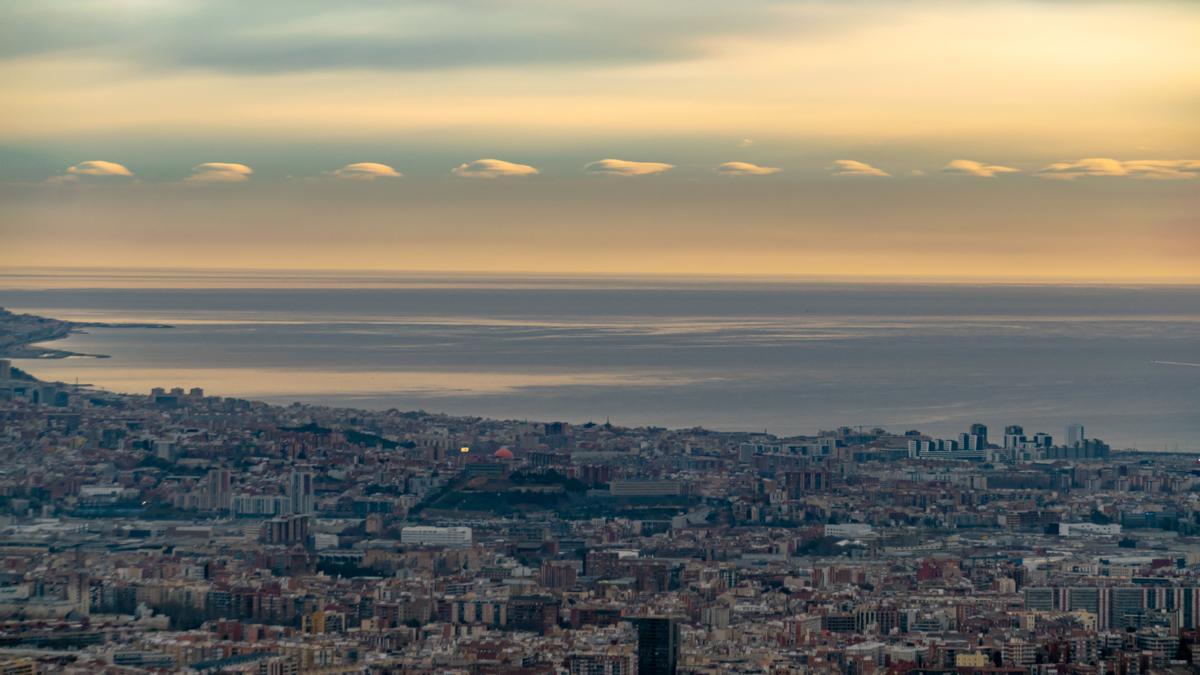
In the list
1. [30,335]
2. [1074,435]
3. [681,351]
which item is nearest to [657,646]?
[1074,435]

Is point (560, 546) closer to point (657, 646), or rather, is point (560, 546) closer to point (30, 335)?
point (657, 646)

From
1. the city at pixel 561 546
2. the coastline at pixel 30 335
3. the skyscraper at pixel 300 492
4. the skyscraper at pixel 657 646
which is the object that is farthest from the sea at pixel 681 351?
the skyscraper at pixel 657 646

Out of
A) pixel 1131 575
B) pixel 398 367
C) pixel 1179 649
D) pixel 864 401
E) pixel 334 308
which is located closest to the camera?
pixel 1179 649

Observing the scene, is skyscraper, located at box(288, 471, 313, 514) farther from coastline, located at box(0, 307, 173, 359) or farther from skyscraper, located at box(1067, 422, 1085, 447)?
coastline, located at box(0, 307, 173, 359)

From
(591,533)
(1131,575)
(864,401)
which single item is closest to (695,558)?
(591,533)

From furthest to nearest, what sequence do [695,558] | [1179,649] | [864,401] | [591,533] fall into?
[864,401] → [591,533] → [695,558] → [1179,649]

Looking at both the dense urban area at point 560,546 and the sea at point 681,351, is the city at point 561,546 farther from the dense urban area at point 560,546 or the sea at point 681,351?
the sea at point 681,351

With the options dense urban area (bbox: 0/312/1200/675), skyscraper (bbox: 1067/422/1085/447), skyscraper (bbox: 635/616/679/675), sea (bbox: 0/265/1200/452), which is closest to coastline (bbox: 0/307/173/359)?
sea (bbox: 0/265/1200/452)

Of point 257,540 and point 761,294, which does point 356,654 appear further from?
point 761,294

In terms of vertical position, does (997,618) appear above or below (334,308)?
below
